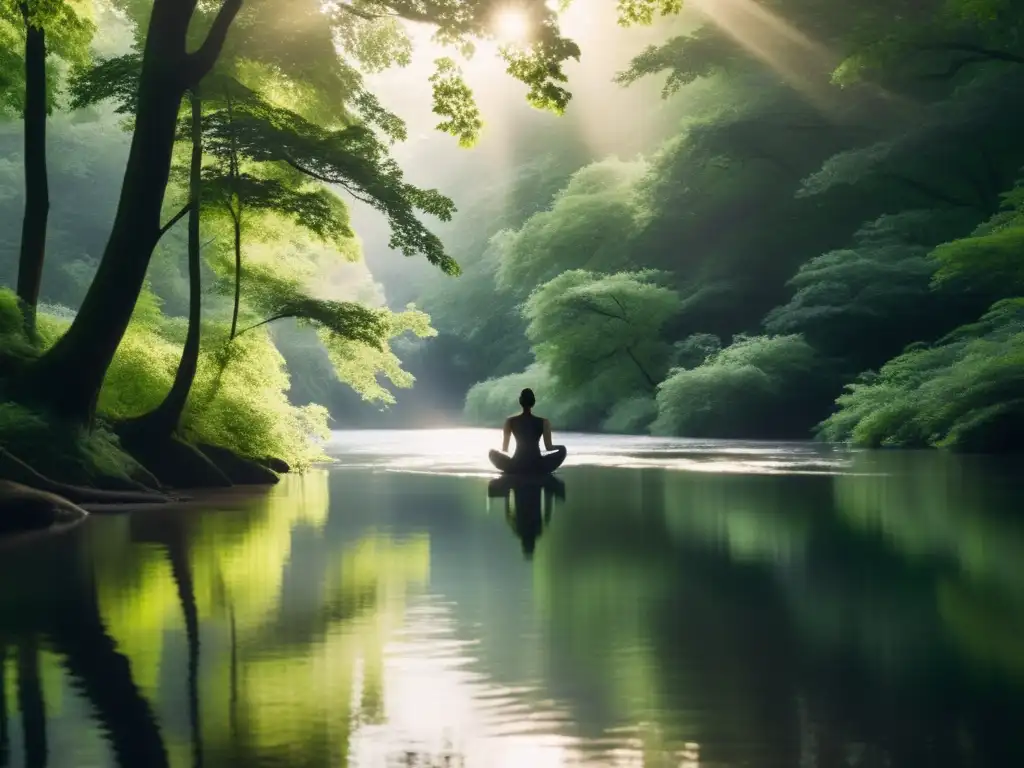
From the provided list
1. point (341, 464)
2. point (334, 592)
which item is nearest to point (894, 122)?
point (341, 464)

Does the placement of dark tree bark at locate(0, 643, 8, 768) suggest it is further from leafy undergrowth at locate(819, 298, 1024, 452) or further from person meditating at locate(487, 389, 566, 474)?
leafy undergrowth at locate(819, 298, 1024, 452)

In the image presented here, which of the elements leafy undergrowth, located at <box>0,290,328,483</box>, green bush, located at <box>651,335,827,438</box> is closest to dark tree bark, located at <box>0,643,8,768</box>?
leafy undergrowth, located at <box>0,290,328,483</box>

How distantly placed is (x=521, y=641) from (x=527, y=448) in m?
15.6

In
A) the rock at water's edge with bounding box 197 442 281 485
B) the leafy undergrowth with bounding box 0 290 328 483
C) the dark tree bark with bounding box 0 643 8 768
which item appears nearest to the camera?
the dark tree bark with bounding box 0 643 8 768

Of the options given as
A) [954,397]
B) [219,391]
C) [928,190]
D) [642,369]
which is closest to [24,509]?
[219,391]

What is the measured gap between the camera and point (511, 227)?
72.0 m

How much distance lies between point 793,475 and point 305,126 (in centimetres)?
933

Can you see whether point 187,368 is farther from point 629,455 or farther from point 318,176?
point 629,455

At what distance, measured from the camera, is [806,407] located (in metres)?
45.8

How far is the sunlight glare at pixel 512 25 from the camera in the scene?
1922 centimetres

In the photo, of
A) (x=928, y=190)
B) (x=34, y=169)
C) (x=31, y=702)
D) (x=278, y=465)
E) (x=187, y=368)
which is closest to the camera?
(x=31, y=702)

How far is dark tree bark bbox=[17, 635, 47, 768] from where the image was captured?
5.14 meters

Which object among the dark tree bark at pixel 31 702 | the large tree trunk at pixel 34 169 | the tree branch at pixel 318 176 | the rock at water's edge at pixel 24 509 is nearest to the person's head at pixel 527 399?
the tree branch at pixel 318 176

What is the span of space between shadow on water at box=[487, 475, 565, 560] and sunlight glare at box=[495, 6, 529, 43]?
19.3 feet
